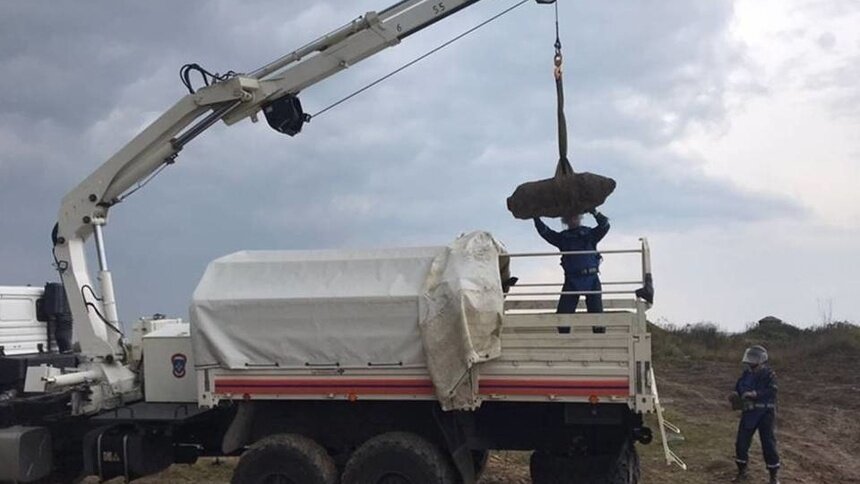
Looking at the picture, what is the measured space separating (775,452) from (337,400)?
6.20 m

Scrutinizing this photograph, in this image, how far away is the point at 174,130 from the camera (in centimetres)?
1112

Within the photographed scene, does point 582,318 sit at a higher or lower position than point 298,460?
higher

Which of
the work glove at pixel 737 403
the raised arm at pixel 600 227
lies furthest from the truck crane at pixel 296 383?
the work glove at pixel 737 403

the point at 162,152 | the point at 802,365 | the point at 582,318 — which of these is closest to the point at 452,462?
the point at 582,318

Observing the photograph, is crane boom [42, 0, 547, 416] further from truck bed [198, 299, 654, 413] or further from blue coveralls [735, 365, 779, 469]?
blue coveralls [735, 365, 779, 469]

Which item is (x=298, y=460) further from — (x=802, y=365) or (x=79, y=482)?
(x=802, y=365)

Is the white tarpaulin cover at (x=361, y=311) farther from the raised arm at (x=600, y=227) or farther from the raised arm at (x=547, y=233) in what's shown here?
the raised arm at (x=600, y=227)

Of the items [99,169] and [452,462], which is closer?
[452,462]

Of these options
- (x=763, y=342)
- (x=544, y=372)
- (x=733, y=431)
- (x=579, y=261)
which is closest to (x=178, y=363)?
(x=544, y=372)

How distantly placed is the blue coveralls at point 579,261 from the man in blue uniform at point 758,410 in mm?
3803

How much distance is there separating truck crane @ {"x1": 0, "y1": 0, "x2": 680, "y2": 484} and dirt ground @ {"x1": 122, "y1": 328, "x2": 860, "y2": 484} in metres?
2.42

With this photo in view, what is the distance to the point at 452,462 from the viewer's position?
9133mm

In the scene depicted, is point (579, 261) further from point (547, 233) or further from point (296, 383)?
point (296, 383)

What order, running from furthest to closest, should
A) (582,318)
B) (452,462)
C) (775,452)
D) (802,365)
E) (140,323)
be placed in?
(802,365) < (775,452) < (140,323) < (452,462) < (582,318)
